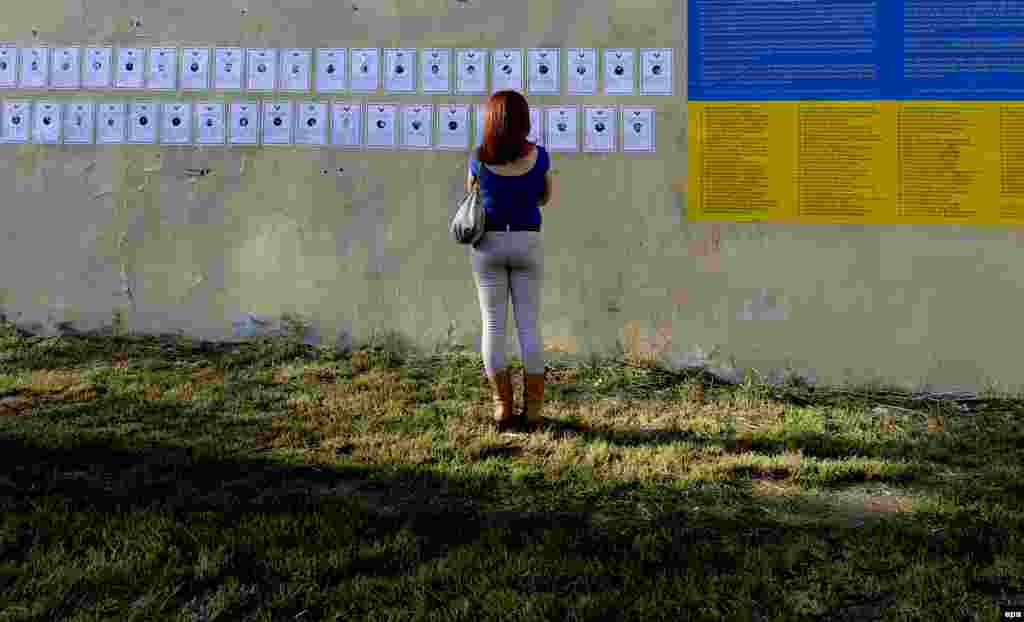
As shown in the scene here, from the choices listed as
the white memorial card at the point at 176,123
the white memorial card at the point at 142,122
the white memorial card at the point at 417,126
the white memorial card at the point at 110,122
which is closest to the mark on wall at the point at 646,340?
the white memorial card at the point at 417,126

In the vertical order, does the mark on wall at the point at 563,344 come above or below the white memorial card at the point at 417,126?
below

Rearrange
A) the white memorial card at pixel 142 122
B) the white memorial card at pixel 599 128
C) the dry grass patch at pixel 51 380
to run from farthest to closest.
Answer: the white memorial card at pixel 142 122, the white memorial card at pixel 599 128, the dry grass patch at pixel 51 380

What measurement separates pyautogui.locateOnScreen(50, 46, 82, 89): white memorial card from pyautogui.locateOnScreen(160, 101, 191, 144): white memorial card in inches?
24.8

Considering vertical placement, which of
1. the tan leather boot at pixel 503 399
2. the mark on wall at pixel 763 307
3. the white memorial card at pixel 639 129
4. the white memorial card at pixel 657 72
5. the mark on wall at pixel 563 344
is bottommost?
the tan leather boot at pixel 503 399

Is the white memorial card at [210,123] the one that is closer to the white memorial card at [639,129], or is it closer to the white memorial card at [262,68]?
the white memorial card at [262,68]

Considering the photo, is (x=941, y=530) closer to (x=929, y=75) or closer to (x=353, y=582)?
(x=353, y=582)

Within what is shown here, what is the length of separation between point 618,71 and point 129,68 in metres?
3.21

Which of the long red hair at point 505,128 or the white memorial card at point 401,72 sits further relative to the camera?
the white memorial card at point 401,72

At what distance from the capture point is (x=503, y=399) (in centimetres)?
348

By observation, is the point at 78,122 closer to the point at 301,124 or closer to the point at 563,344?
the point at 301,124

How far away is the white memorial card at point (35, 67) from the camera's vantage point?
4.98 meters

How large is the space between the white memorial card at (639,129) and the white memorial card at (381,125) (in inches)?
58.5

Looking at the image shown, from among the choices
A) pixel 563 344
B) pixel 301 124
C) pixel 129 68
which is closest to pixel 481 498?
pixel 563 344

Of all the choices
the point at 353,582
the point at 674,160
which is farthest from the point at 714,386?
the point at 353,582
